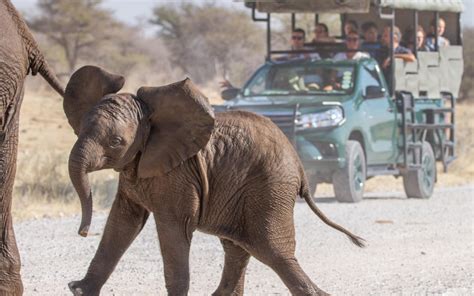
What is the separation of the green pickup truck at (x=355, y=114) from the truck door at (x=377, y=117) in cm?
1

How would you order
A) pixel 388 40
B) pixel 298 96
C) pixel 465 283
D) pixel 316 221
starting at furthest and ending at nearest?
pixel 388 40
pixel 298 96
pixel 316 221
pixel 465 283

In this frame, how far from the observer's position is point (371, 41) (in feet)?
64.8

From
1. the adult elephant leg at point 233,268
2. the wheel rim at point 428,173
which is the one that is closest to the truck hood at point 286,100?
the wheel rim at point 428,173

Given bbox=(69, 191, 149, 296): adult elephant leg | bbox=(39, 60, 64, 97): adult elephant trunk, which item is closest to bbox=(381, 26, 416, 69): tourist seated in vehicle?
bbox=(69, 191, 149, 296): adult elephant leg

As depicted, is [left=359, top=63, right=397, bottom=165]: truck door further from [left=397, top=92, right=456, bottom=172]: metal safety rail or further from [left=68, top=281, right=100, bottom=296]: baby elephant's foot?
[left=68, top=281, right=100, bottom=296]: baby elephant's foot

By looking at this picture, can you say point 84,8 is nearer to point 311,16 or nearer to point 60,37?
point 60,37

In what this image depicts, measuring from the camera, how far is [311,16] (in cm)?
3716

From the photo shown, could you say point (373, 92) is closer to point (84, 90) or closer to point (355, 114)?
point (355, 114)

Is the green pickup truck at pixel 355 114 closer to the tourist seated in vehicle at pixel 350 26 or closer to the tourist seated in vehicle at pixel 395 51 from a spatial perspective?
the tourist seated in vehicle at pixel 395 51

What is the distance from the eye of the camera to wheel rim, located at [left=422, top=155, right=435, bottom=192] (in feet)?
60.8

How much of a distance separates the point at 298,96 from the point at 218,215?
9841 mm

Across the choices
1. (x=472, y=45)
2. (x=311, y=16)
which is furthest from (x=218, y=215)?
(x=472, y=45)

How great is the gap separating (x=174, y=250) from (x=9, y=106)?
61.7 inches

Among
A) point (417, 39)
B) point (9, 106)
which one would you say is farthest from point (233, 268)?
point (417, 39)
